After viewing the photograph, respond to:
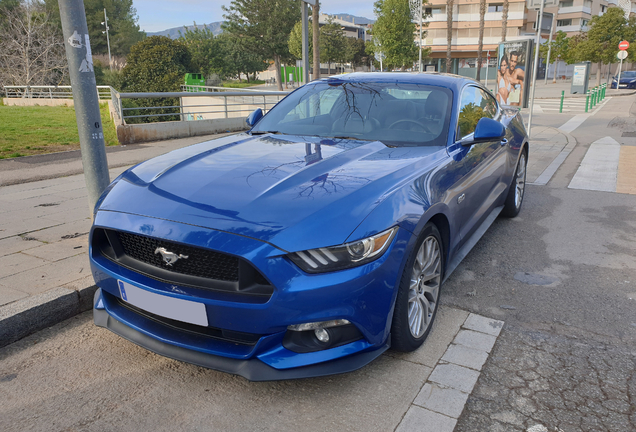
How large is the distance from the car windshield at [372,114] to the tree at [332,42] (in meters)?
70.4

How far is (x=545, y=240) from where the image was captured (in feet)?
16.3

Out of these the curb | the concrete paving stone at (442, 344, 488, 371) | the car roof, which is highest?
the car roof

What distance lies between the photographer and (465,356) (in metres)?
2.88

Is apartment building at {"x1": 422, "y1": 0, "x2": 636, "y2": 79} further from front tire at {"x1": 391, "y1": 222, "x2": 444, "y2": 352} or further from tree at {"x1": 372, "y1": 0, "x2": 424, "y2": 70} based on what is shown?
front tire at {"x1": 391, "y1": 222, "x2": 444, "y2": 352}

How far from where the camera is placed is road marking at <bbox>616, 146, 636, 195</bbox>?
7.16 m

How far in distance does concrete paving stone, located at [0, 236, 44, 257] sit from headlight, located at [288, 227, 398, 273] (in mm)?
3242

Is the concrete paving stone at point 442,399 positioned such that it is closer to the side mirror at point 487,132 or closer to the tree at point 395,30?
the side mirror at point 487,132

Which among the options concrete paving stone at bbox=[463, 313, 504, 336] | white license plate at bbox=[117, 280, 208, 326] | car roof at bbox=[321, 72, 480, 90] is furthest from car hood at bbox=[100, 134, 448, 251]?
concrete paving stone at bbox=[463, 313, 504, 336]

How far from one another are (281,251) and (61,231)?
354 centimetres

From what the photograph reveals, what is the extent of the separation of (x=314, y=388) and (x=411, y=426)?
0.55 meters

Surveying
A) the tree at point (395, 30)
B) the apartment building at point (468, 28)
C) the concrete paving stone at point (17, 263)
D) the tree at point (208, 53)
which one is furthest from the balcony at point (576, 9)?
the concrete paving stone at point (17, 263)

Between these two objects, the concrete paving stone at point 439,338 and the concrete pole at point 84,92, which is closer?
the concrete paving stone at point 439,338

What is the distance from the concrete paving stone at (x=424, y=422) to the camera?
2270mm

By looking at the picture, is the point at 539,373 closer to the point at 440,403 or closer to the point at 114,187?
the point at 440,403
